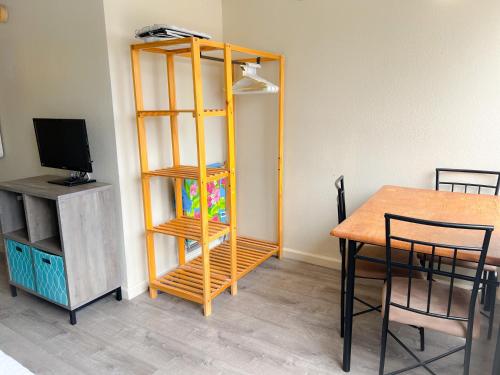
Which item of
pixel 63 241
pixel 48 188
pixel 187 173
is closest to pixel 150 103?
pixel 187 173

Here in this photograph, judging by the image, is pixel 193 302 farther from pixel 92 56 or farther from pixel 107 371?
pixel 92 56

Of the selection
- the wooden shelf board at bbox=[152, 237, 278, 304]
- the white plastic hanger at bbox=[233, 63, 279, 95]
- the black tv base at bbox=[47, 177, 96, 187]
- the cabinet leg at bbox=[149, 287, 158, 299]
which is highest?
the white plastic hanger at bbox=[233, 63, 279, 95]

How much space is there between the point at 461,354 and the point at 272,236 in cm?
179

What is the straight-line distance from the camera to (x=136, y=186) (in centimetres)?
264

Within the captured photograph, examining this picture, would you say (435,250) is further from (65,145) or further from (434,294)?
(65,145)

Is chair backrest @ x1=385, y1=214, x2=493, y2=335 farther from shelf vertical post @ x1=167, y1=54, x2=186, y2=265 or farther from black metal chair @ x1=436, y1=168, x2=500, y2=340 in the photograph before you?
shelf vertical post @ x1=167, y1=54, x2=186, y2=265

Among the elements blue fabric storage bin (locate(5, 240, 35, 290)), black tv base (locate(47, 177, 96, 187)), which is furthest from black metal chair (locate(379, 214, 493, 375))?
blue fabric storage bin (locate(5, 240, 35, 290))

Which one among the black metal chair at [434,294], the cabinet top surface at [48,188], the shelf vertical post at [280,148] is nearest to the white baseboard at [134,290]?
the cabinet top surface at [48,188]

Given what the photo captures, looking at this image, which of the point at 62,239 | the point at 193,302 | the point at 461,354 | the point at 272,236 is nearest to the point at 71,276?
the point at 62,239

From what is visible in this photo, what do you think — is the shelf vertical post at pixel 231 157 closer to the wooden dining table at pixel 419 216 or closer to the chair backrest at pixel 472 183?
the wooden dining table at pixel 419 216

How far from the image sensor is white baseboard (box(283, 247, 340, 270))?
10.3ft

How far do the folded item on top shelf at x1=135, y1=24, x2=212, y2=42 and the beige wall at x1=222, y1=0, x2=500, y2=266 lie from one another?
1.07 meters

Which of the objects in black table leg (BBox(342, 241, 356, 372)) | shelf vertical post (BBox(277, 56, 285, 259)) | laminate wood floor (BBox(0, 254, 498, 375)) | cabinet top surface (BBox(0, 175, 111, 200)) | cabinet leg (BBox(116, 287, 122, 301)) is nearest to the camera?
black table leg (BBox(342, 241, 356, 372))

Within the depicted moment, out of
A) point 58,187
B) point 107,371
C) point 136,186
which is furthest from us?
point 136,186
